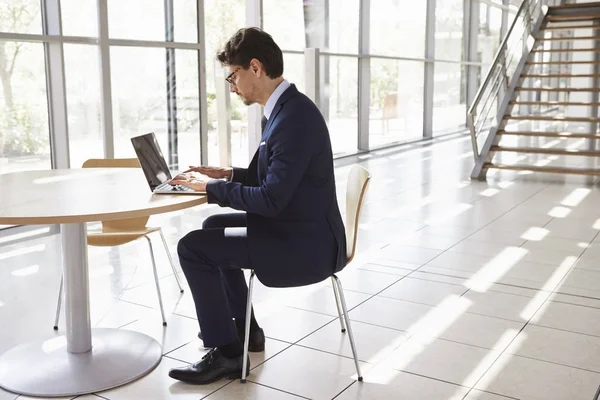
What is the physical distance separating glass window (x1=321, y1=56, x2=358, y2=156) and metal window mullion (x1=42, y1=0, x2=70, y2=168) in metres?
4.47

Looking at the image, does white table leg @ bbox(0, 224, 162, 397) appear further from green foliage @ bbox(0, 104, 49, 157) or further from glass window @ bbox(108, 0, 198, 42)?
glass window @ bbox(108, 0, 198, 42)

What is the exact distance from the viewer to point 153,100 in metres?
6.88

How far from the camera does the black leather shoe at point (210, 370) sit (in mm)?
2723

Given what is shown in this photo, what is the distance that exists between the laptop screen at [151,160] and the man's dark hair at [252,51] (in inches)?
18.9

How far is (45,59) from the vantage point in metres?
5.64

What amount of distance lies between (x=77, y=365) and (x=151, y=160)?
0.92 m

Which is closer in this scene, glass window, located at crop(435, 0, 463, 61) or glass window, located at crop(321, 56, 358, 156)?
glass window, located at crop(321, 56, 358, 156)

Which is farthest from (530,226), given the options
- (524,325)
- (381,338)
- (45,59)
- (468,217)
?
(45,59)

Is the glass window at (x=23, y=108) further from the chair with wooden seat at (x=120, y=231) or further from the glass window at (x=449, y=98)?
the glass window at (x=449, y=98)

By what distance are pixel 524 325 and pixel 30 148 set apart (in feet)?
13.7

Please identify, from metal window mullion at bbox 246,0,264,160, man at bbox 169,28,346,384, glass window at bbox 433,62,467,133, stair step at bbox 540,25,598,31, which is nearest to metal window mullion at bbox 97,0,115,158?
metal window mullion at bbox 246,0,264,160

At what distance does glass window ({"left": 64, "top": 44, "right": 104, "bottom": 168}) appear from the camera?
581 cm

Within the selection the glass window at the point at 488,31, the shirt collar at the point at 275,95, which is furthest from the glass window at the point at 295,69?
the glass window at the point at 488,31

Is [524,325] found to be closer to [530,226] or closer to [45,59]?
[530,226]
